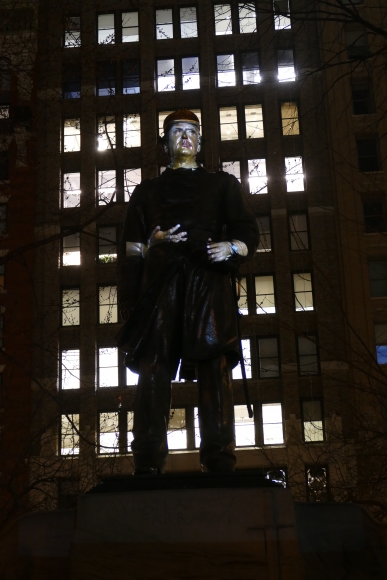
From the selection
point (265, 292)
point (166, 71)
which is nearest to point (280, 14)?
point (265, 292)

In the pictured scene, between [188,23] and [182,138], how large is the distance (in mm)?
39535

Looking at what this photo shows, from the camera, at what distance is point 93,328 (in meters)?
39.7

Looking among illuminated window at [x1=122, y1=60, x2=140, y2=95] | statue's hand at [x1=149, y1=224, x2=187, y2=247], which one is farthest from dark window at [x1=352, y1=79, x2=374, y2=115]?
statue's hand at [x1=149, y1=224, x2=187, y2=247]

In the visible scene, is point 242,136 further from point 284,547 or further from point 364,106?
point 284,547

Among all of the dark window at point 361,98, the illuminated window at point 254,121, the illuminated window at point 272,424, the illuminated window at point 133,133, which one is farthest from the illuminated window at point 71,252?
the dark window at point 361,98

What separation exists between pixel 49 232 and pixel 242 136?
10647 millimetres

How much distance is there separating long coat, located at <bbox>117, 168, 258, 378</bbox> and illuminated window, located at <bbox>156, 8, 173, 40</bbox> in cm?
3939

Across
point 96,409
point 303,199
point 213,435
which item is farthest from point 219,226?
point 303,199

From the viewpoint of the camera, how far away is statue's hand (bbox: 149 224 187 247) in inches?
263

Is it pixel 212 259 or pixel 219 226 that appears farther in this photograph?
pixel 219 226

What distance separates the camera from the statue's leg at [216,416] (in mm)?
6008

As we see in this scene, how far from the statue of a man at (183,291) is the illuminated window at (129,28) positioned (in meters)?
39.4

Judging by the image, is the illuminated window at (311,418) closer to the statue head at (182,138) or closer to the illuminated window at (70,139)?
the illuminated window at (70,139)

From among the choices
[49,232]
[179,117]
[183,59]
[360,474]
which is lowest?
[360,474]
